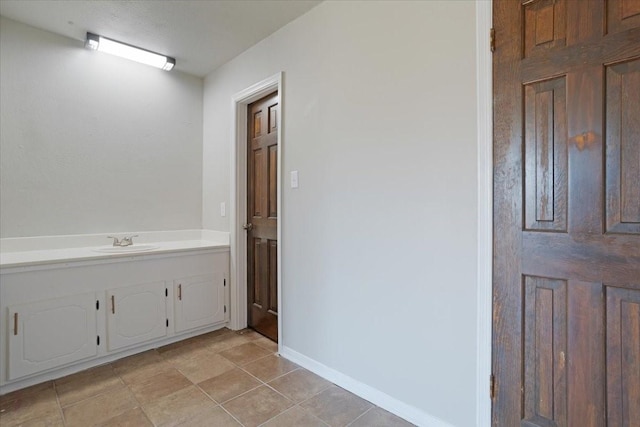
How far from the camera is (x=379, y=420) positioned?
1.74 metres

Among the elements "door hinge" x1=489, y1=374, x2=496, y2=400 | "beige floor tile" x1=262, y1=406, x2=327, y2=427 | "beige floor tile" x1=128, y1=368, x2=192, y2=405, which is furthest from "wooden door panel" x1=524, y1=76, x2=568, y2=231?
"beige floor tile" x1=128, y1=368, x2=192, y2=405

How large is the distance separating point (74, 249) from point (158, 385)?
52.5 inches

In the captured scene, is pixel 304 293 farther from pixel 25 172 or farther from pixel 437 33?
pixel 25 172

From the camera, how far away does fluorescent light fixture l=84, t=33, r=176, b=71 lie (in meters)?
2.57

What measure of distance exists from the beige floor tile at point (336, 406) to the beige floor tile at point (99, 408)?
40.4 inches

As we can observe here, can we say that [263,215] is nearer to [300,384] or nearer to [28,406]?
[300,384]

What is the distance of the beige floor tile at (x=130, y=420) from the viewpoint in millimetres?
1721

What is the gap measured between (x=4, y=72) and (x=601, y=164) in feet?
11.9

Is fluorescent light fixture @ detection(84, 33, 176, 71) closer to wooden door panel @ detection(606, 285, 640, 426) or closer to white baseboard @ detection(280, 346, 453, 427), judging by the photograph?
white baseboard @ detection(280, 346, 453, 427)

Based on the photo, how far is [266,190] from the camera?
286 cm

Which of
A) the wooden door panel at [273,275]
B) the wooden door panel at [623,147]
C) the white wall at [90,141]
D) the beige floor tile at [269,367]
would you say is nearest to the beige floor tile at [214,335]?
the wooden door panel at [273,275]

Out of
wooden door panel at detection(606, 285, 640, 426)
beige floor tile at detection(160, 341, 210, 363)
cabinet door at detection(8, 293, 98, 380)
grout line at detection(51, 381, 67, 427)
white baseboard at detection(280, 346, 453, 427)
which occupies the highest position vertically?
wooden door panel at detection(606, 285, 640, 426)

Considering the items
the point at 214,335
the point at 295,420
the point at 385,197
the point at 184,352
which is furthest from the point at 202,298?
the point at 385,197

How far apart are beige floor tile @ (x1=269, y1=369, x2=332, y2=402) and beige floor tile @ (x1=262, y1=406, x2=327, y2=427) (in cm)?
13
